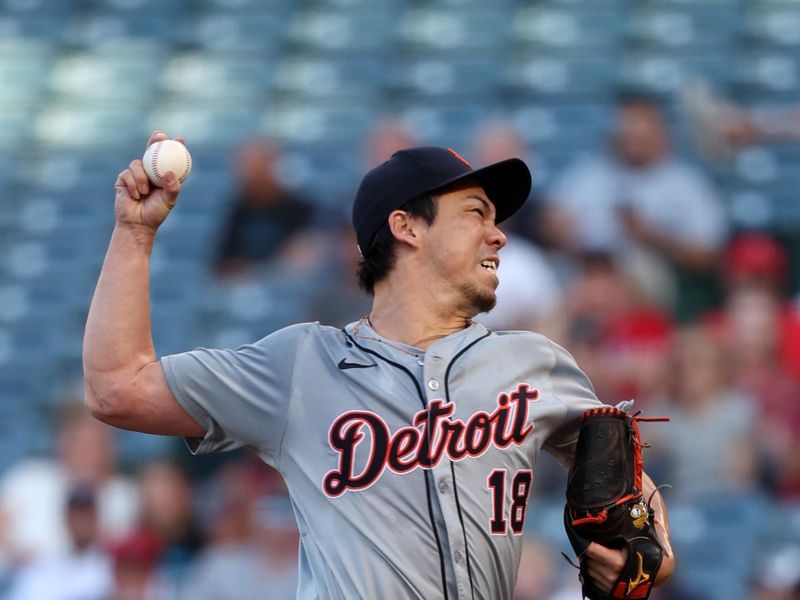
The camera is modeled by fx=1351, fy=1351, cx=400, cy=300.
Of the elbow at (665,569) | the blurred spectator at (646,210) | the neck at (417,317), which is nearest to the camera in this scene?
the elbow at (665,569)

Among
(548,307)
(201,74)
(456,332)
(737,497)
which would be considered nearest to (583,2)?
(201,74)

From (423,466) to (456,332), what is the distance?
30 cm

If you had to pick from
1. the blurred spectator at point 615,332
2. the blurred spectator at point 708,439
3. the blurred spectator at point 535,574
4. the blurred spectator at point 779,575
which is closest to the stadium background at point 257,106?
the blurred spectator at point 615,332

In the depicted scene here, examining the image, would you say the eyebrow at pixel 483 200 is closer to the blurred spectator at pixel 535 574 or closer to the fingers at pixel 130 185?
the fingers at pixel 130 185

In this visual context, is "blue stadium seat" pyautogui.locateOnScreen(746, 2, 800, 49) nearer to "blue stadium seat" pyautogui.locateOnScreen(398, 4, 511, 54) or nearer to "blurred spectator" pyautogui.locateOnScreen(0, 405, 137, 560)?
"blue stadium seat" pyautogui.locateOnScreen(398, 4, 511, 54)

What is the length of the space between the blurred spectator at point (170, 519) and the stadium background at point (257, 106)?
4.1 inches

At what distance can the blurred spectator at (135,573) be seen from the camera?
5.09m

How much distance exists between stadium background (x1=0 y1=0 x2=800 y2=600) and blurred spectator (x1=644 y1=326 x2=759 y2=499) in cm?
104

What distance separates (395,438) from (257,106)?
5.93m

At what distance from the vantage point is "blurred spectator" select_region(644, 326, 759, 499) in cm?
485

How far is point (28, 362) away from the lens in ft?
22.0

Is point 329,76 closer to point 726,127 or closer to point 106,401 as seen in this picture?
point 726,127

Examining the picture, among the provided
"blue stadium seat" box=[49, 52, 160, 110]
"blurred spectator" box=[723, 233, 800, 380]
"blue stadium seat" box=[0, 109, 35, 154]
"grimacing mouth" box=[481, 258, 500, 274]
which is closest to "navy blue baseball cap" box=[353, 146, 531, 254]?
"grimacing mouth" box=[481, 258, 500, 274]

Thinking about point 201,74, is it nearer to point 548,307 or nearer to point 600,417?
point 548,307
